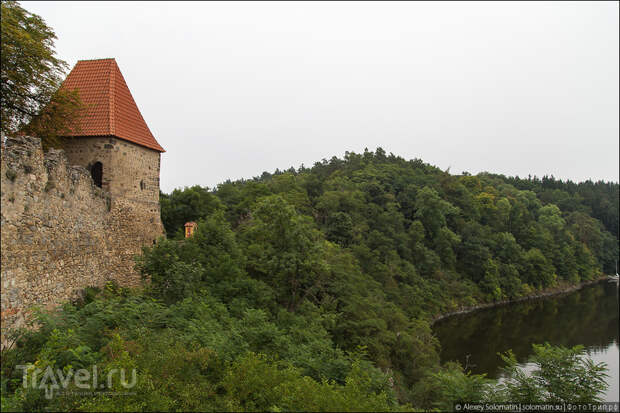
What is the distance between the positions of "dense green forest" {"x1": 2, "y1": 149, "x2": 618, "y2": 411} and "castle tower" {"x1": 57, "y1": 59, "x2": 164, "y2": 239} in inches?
66.4

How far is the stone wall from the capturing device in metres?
6.86

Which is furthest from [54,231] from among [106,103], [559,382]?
[559,382]

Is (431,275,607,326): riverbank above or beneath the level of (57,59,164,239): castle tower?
beneath

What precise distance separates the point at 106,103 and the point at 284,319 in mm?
9562

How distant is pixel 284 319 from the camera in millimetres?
13625

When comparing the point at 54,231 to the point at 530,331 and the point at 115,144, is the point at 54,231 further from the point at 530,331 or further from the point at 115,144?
the point at 530,331

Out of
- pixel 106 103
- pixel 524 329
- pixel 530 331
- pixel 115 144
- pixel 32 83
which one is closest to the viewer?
pixel 32 83

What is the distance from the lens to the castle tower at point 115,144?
35.6 ft

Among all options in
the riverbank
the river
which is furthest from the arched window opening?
the riverbank

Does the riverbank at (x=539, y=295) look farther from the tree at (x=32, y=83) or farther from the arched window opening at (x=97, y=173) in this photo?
the tree at (x=32, y=83)

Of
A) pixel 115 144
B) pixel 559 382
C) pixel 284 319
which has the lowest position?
pixel 284 319

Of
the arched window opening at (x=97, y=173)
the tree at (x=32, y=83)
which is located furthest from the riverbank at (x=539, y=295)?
the tree at (x=32, y=83)

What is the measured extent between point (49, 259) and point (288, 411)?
628 cm

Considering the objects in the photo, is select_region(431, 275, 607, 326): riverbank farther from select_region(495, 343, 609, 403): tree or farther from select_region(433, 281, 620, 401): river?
select_region(495, 343, 609, 403): tree
